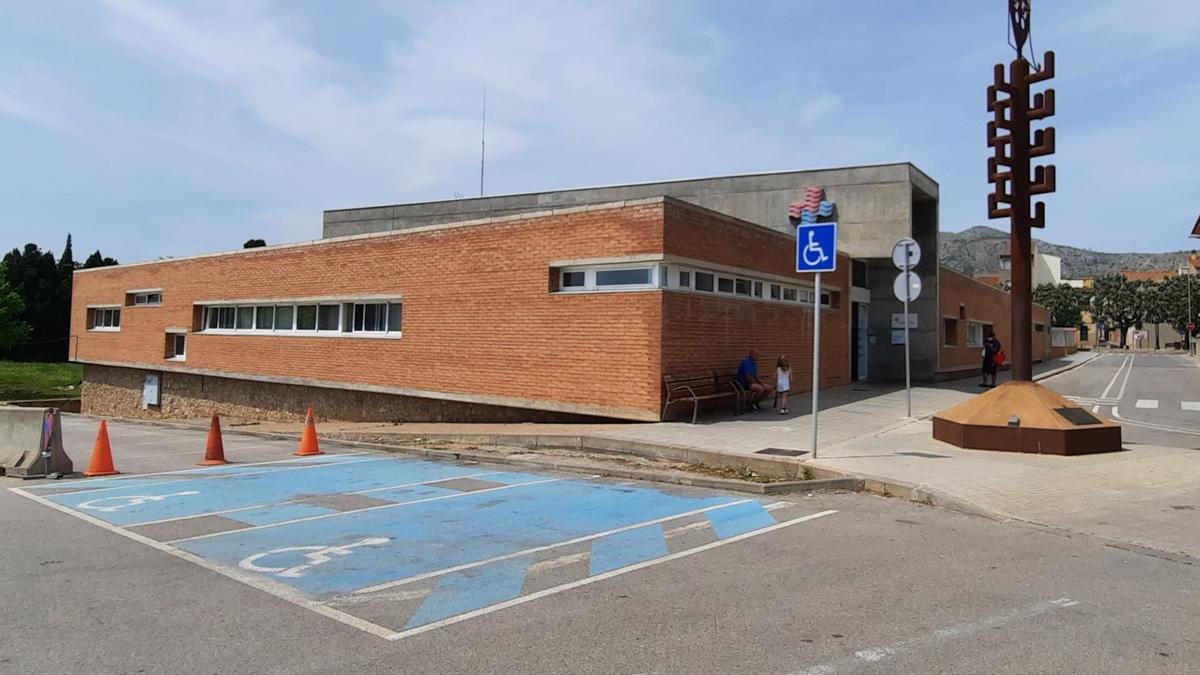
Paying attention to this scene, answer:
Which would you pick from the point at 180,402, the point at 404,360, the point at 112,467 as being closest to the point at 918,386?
the point at 404,360

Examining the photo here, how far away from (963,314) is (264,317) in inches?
992

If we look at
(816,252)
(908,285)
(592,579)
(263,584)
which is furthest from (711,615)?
(908,285)

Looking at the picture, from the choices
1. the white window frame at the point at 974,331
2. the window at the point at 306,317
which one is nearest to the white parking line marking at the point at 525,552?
the window at the point at 306,317

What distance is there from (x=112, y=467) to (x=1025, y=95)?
15282mm

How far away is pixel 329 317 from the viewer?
21984mm

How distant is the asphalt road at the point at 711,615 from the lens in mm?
4074

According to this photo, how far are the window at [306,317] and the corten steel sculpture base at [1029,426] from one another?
17305 millimetres

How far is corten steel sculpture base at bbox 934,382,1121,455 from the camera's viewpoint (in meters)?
11.2

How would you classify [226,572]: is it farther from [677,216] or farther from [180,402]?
[180,402]

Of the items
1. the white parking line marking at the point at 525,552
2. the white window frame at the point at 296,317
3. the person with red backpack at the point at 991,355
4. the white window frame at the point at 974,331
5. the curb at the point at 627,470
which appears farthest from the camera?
the white window frame at the point at 974,331

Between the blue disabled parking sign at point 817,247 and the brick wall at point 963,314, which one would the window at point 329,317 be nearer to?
the blue disabled parking sign at point 817,247

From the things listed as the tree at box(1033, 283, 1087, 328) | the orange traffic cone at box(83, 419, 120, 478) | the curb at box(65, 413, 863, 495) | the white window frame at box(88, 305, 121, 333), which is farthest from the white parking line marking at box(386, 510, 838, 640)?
the tree at box(1033, 283, 1087, 328)

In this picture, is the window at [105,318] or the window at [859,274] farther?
the window at [105,318]

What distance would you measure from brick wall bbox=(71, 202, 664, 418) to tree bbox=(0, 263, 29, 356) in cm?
3684
